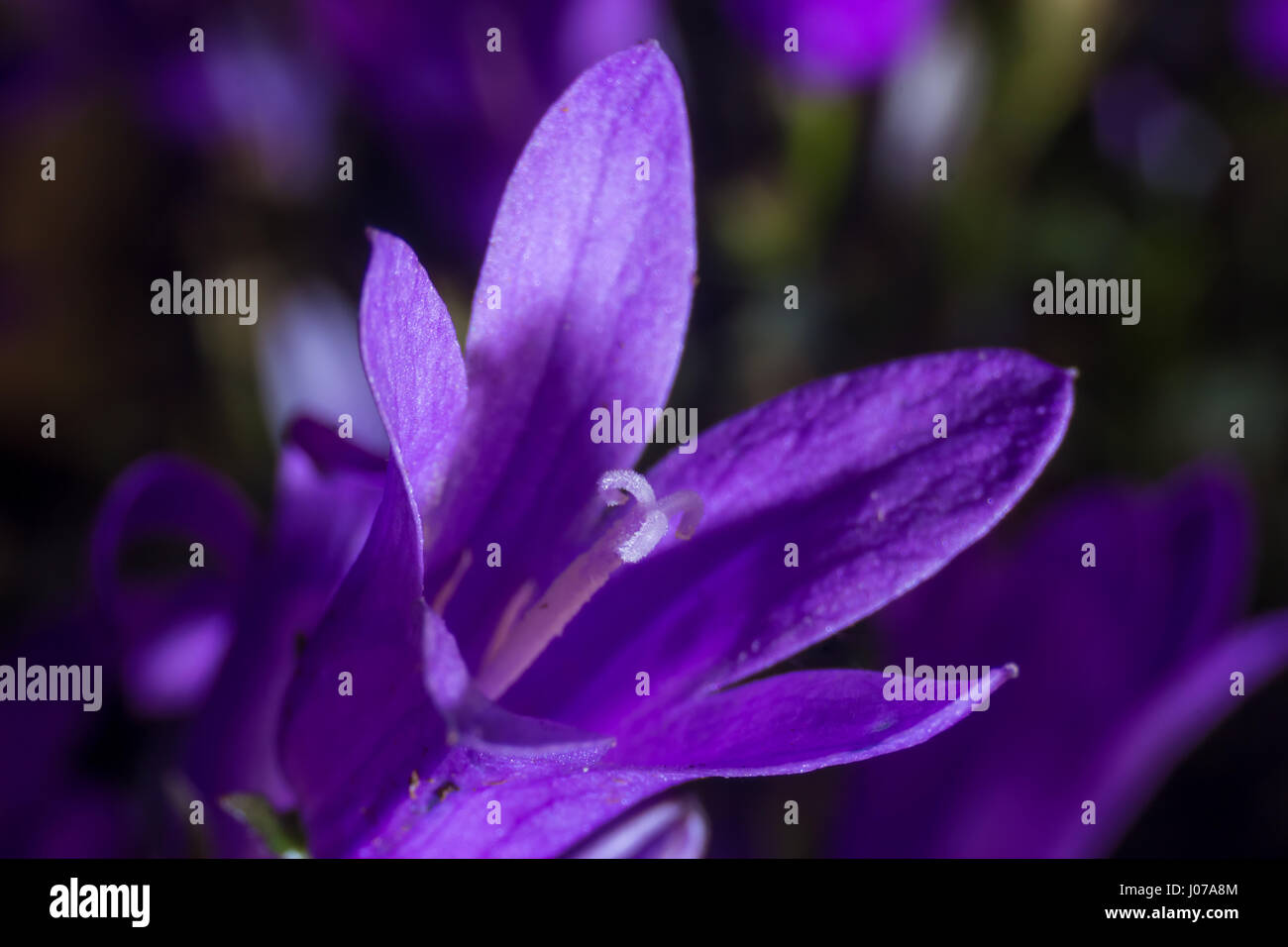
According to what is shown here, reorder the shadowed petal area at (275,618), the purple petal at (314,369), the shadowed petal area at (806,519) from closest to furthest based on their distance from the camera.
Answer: the shadowed petal area at (806,519) < the shadowed petal area at (275,618) < the purple petal at (314,369)

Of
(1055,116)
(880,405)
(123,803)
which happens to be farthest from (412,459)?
(1055,116)

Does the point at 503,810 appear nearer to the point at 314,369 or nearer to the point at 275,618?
the point at 275,618

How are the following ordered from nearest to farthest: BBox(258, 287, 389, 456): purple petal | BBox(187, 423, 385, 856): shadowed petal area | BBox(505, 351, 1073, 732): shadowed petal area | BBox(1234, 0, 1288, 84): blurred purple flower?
1. BBox(505, 351, 1073, 732): shadowed petal area
2. BBox(187, 423, 385, 856): shadowed petal area
3. BBox(258, 287, 389, 456): purple petal
4. BBox(1234, 0, 1288, 84): blurred purple flower

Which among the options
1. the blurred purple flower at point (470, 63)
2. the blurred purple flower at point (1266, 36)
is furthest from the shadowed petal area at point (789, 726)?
the blurred purple flower at point (1266, 36)

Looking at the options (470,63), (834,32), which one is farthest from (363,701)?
(834,32)

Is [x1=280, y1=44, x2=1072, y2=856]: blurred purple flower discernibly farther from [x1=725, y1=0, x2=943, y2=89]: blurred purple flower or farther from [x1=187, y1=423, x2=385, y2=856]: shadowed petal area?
[x1=725, y1=0, x2=943, y2=89]: blurred purple flower

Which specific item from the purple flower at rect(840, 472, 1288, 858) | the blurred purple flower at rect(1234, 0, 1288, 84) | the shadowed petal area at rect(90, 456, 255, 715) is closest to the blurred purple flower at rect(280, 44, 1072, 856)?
the shadowed petal area at rect(90, 456, 255, 715)

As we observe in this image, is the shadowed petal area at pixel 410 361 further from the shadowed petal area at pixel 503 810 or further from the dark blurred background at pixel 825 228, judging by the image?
the dark blurred background at pixel 825 228
